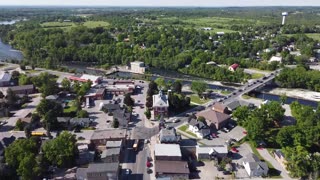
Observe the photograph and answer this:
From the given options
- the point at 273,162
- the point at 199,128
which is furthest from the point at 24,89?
the point at 273,162

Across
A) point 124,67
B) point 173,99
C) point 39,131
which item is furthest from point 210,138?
point 124,67

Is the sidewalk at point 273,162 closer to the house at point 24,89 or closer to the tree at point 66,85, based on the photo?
the tree at point 66,85

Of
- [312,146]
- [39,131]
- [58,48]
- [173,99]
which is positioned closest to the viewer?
[312,146]

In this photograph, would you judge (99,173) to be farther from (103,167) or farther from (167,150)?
(167,150)

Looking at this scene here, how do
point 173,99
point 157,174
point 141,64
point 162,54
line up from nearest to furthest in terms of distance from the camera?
1. point 157,174
2. point 173,99
3. point 141,64
4. point 162,54

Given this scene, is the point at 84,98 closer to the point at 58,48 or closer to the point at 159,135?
the point at 159,135

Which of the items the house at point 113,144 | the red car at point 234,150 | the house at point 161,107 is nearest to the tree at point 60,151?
the house at point 113,144
